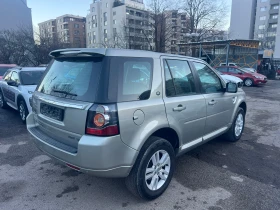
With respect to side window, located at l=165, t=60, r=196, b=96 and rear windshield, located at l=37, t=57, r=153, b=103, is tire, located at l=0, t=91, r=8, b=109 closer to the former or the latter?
rear windshield, located at l=37, t=57, r=153, b=103

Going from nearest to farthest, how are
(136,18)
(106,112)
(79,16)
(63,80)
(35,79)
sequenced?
1. (106,112)
2. (63,80)
3. (35,79)
4. (136,18)
5. (79,16)

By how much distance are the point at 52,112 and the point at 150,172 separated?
4.64 ft

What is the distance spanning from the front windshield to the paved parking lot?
7.36ft

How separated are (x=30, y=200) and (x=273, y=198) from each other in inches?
122

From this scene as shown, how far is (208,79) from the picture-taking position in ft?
12.3

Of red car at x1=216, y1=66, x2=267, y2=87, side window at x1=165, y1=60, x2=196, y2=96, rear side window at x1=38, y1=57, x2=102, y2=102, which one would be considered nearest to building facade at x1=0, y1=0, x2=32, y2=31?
red car at x1=216, y1=66, x2=267, y2=87

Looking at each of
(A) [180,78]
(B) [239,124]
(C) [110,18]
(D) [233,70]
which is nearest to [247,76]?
(D) [233,70]

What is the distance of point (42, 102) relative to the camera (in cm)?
282

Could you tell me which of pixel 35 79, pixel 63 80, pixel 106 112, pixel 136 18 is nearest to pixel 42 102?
pixel 63 80

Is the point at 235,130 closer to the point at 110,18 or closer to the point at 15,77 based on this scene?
the point at 15,77

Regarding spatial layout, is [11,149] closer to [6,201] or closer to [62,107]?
[6,201]

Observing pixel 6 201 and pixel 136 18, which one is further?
pixel 136 18

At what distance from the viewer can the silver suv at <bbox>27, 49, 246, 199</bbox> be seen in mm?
2227

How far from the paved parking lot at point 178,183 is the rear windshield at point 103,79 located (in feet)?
4.36
